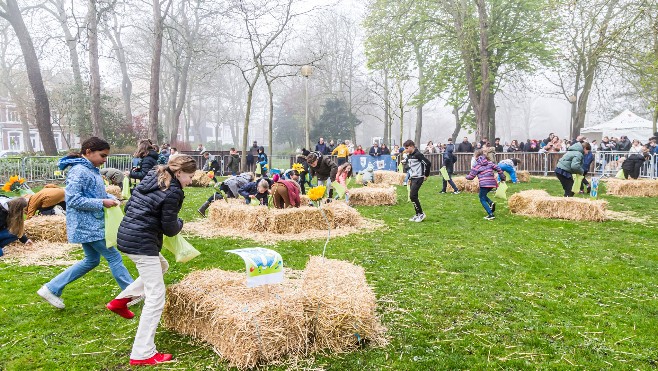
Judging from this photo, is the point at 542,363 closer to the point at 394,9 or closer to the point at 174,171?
the point at 174,171

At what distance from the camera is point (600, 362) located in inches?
153

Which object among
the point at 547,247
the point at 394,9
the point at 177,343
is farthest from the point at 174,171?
the point at 394,9

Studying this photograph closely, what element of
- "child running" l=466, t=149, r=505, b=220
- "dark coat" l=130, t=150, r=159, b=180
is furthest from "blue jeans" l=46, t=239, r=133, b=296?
"child running" l=466, t=149, r=505, b=220

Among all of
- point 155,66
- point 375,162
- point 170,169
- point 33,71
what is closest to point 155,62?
point 155,66

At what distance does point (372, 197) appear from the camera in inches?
539

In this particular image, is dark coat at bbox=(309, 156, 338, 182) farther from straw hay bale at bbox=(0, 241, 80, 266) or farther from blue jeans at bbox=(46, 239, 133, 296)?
blue jeans at bbox=(46, 239, 133, 296)

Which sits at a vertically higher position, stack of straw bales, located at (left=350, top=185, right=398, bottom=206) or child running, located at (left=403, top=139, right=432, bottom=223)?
child running, located at (left=403, top=139, right=432, bottom=223)

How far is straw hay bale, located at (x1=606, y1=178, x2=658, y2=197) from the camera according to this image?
50.4ft

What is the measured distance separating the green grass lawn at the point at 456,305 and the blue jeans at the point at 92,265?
31 centimetres

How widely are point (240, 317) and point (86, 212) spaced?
2.47 metres

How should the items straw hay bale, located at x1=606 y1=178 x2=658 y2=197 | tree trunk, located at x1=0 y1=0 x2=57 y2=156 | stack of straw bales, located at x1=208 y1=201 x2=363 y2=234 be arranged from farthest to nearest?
tree trunk, located at x1=0 y1=0 x2=57 y2=156 → straw hay bale, located at x1=606 y1=178 x2=658 y2=197 → stack of straw bales, located at x1=208 y1=201 x2=363 y2=234

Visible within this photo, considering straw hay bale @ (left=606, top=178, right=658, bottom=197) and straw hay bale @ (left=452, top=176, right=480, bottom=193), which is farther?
straw hay bale @ (left=452, top=176, right=480, bottom=193)

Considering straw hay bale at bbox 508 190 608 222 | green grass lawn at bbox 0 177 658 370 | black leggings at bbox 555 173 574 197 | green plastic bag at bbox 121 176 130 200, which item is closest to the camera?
green grass lawn at bbox 0 177 658 370

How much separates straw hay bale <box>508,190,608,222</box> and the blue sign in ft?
39.6
